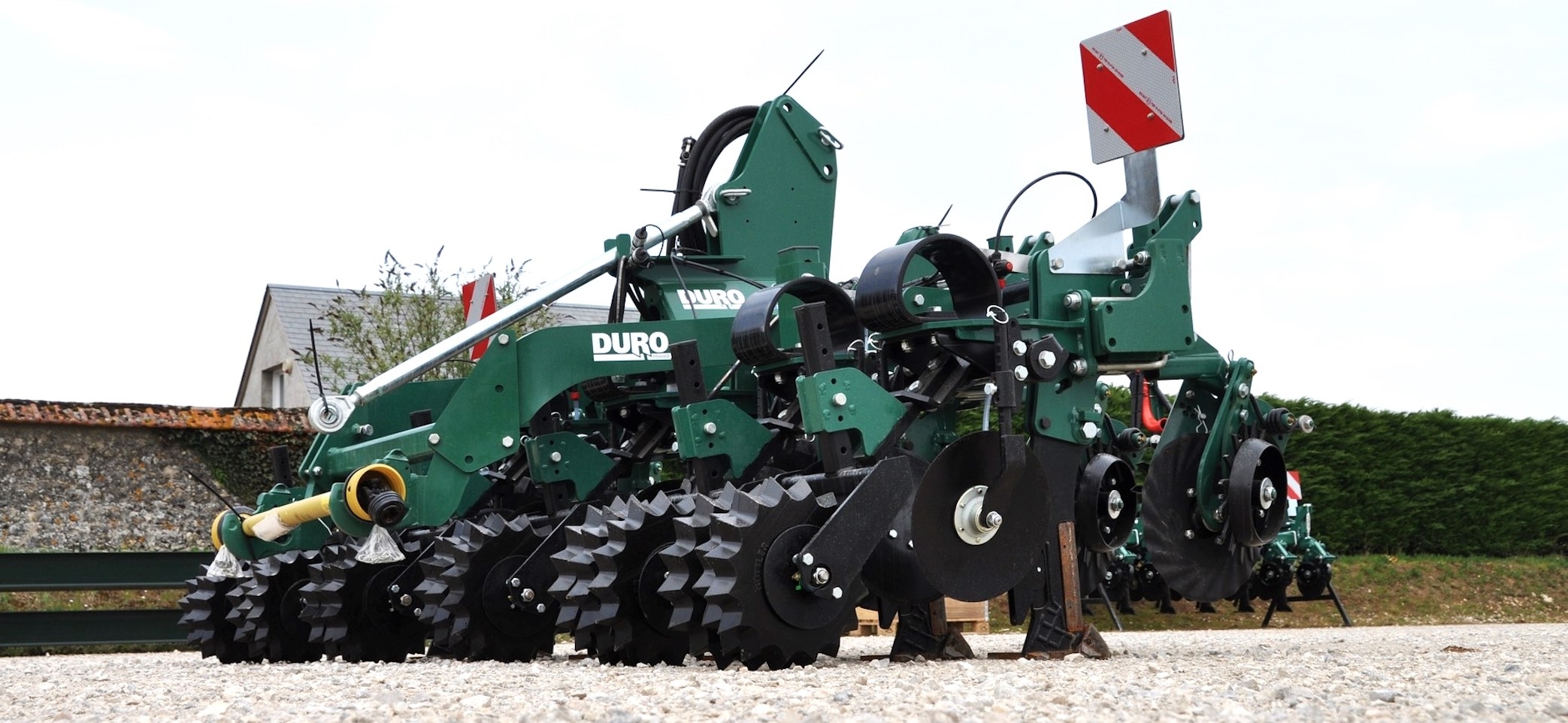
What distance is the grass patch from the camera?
45.9ft

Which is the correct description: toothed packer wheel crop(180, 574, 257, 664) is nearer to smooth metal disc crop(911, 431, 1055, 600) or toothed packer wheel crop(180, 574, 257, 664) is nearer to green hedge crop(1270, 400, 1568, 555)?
smooth metal disc crop(911, 431, 1055, 600)

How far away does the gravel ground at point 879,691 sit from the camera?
402 centimetres

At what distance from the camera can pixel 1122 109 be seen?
25.3 feet

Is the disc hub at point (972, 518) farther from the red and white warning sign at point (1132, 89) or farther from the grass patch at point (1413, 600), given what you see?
the grass patch at point (1413, 600)

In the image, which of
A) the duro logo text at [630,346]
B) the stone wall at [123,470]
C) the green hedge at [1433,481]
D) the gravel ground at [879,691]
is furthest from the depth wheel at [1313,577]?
the stone wall at [123,470]

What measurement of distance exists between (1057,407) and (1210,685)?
219 centimetres

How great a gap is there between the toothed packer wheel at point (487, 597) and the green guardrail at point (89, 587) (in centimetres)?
484

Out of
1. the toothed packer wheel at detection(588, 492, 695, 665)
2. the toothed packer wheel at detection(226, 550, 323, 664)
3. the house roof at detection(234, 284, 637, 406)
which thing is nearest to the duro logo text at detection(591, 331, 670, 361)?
the toothed packer wheel at detection(588, 492, 695, 665)

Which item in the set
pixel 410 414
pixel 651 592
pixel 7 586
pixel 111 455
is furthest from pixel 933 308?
pixel 111 455

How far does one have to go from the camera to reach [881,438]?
635cm

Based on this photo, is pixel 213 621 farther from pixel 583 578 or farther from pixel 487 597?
pixel 583 578

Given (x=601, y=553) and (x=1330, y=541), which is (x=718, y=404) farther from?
(x=1330, y=541)

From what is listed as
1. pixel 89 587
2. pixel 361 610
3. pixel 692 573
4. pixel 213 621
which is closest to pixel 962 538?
pixel 692 573

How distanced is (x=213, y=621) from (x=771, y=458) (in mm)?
4001
